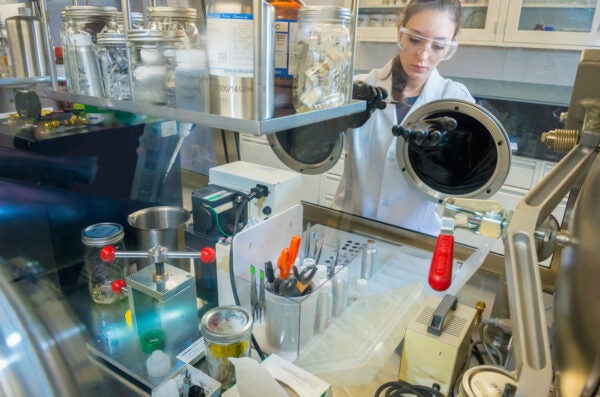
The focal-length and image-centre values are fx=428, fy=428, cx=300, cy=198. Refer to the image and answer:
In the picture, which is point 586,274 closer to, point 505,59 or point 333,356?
point 333,356

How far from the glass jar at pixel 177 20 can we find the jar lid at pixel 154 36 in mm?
28

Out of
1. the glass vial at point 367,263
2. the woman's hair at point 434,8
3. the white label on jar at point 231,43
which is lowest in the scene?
the glass vial at point 367,263

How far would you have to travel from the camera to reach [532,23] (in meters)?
2.31

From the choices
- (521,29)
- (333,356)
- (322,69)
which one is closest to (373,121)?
(322,69)

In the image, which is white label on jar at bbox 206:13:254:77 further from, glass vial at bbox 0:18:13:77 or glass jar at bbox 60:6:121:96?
glass vial at bbox 0:18:13:77

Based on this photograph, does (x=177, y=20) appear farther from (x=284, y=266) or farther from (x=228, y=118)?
(x=284, y=266)

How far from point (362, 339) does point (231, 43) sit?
559 millimetres

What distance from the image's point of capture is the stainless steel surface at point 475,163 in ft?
3.06

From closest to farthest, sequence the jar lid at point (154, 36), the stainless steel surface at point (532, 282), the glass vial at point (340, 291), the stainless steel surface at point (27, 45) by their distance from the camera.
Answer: the stainless steel surface at point (532, 282) < the jar lid at point (154, 36) < the glass vial at point (340, 291) < the stainless steel surface at point (27, 45)

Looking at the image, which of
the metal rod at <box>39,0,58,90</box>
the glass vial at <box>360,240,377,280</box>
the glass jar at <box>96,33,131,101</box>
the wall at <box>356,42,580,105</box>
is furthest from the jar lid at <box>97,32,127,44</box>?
the wall at <box>356,42,580,105</box>

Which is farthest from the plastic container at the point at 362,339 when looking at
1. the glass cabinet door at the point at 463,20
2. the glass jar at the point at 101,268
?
the glass cabinet door at the point at 463,20

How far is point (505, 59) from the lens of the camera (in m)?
2.54

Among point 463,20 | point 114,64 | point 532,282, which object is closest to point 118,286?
point 114,64

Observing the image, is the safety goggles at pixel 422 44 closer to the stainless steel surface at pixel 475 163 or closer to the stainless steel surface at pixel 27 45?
the stainless steel surface at pixel 475 163
